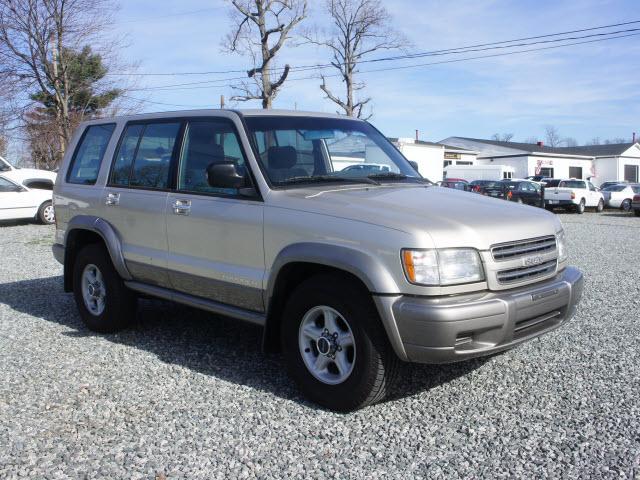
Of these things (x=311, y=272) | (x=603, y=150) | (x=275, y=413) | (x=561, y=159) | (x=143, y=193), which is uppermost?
(x=603, y=150)

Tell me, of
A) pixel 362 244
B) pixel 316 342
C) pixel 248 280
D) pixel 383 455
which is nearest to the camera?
pixel 383 455

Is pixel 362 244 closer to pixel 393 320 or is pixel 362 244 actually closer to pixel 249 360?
pixel 393 320

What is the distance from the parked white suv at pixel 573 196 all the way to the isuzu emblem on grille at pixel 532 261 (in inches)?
1002

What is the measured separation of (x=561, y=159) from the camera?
5409cm

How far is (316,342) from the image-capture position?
4055 millimetres

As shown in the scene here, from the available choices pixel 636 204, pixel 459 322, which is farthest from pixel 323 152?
pixel 636 204

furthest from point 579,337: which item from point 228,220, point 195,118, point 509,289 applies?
point 195,118

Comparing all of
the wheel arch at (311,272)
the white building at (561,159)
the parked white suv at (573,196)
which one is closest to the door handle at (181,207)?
the wheel arch at (311,272)

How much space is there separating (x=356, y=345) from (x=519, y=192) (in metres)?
25.6

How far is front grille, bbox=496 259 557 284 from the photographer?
3.75 m

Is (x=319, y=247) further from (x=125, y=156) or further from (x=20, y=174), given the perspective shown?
(x=20, y=174)

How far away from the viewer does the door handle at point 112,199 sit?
5500mm

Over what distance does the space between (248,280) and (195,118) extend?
1.47 m

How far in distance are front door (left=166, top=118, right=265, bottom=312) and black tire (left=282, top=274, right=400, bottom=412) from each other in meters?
0.44
